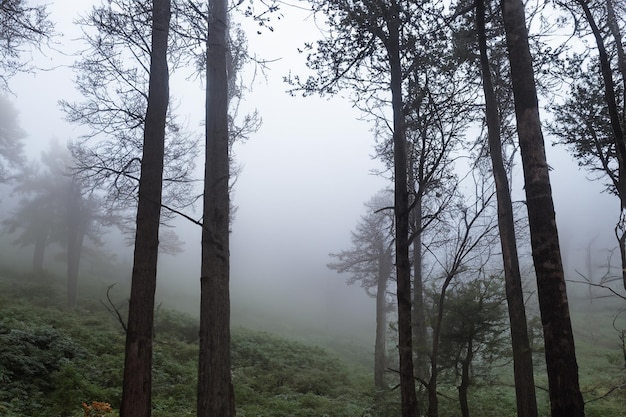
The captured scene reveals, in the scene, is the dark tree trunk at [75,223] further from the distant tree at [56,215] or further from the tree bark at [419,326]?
the tree bark at [419,326]

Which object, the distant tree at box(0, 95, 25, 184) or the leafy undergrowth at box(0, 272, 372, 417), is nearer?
the leafy undergrowth at box(0, 272, 372, 417)

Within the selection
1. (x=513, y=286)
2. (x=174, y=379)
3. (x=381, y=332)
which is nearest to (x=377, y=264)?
(x=381, y=332)

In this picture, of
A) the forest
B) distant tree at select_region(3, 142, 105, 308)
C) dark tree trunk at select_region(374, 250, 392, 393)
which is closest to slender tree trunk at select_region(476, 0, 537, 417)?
the forest

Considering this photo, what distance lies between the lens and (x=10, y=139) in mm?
34969

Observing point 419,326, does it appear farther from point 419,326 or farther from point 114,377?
point 114,377

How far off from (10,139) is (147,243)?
37.6 metres

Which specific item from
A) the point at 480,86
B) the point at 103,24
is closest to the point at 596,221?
the point at 480,86

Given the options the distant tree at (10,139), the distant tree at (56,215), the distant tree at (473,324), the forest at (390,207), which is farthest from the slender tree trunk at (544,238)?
the distant tree at (10,139)

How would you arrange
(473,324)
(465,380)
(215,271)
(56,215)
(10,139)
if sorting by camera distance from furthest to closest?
1. (10,139)
2. (56,215)
3. (473,324)
4. (465,380)
5. (215,271)

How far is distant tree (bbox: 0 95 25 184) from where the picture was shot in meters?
34.1

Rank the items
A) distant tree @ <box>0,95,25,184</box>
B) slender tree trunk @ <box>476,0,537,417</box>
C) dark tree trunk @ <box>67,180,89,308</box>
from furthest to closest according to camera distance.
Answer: distant tree @ <box>0,95,25,184</box> < dark tree trunk @ <box>67,180,89,308</box> < slender tree trunk @ <box>476,0,537,417</box>

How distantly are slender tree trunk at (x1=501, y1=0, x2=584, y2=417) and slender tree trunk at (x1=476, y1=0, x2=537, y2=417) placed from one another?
1.74 meters

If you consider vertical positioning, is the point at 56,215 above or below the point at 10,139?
below

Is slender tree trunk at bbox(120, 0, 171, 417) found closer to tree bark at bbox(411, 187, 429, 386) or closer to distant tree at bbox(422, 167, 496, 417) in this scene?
distant tree at bbox(422, 167, 496, 417)
